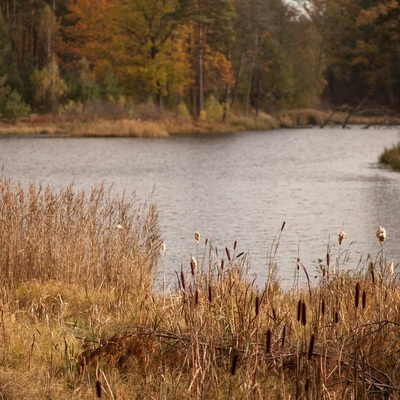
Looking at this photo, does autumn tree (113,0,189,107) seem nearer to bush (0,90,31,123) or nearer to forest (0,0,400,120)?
forest (0,0,400,120)

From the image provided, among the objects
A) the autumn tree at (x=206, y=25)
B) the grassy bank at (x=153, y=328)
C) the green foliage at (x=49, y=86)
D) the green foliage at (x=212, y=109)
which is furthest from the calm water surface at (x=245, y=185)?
the autumn tree at (x=206, y=25)

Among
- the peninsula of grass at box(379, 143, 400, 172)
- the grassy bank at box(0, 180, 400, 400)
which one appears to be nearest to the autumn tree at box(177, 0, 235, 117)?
the peninsula of grass at box(379, 143, 400, 172)

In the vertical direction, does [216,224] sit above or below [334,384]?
below

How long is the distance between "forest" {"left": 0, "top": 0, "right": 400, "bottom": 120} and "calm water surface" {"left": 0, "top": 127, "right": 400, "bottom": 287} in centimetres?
941

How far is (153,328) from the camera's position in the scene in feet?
23.8

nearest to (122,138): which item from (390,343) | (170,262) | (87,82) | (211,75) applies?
(87,82)

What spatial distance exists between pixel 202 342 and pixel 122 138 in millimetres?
46508

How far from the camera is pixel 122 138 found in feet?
172

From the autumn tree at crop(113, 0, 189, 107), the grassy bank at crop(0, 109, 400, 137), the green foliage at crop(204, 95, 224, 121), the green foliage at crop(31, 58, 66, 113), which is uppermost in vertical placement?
the autumn tree at crop(113, 0, 189, 107)

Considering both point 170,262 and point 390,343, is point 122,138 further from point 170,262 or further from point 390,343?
point 390,343

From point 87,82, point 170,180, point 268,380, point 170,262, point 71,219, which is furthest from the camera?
point 87,82

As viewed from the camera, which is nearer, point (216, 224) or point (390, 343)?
point (390, 343)

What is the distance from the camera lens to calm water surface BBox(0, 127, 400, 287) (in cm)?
1592

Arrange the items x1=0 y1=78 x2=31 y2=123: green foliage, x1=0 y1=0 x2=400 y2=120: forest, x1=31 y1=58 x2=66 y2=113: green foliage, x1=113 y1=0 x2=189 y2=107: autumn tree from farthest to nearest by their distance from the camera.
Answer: x1=113 y1=0 x2=189 y2=107: autumn tree < x1=0 y1=0 x2=400 y2=120: forest < x1=31 y1=58 x2=66 y2=113: green foliage < x1=0 y1=78 x2=31 y2=123: green foliage
